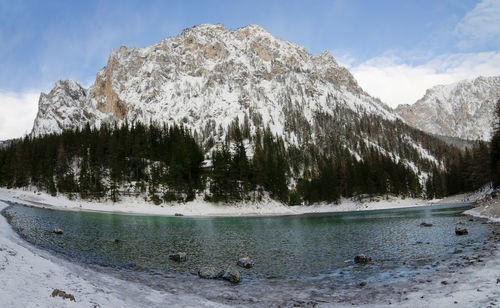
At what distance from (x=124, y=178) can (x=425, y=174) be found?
572 ft

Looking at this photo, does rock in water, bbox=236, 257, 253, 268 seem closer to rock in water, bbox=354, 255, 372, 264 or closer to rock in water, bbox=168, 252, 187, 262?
rock in water, bbox=168, 252, 187, 262

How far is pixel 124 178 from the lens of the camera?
79.9 m

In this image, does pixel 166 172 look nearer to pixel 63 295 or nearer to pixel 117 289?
pixel 117 289

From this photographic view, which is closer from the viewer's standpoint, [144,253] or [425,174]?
[144,253]

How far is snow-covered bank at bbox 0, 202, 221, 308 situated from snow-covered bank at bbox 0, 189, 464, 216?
54.6 m

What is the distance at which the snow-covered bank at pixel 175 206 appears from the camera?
2660 inches

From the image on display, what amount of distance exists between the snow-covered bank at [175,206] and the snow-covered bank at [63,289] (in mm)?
54578

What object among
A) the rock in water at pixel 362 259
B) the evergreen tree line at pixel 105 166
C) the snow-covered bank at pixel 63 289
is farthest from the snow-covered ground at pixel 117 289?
the evergreen tree line at pixel 105 166

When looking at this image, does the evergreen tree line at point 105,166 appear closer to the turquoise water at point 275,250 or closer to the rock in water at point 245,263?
the turquoise water at point 275,250

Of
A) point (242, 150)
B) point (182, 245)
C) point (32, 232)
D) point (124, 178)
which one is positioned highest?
point (242, 150)

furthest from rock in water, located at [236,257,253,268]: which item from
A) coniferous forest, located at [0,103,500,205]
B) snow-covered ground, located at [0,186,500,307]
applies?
coniferous forest, located at [0,103,500,205]

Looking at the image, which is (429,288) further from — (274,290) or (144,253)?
(144,253)

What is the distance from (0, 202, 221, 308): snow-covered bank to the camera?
8.77m

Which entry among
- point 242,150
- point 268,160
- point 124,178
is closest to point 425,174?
point 268,160
